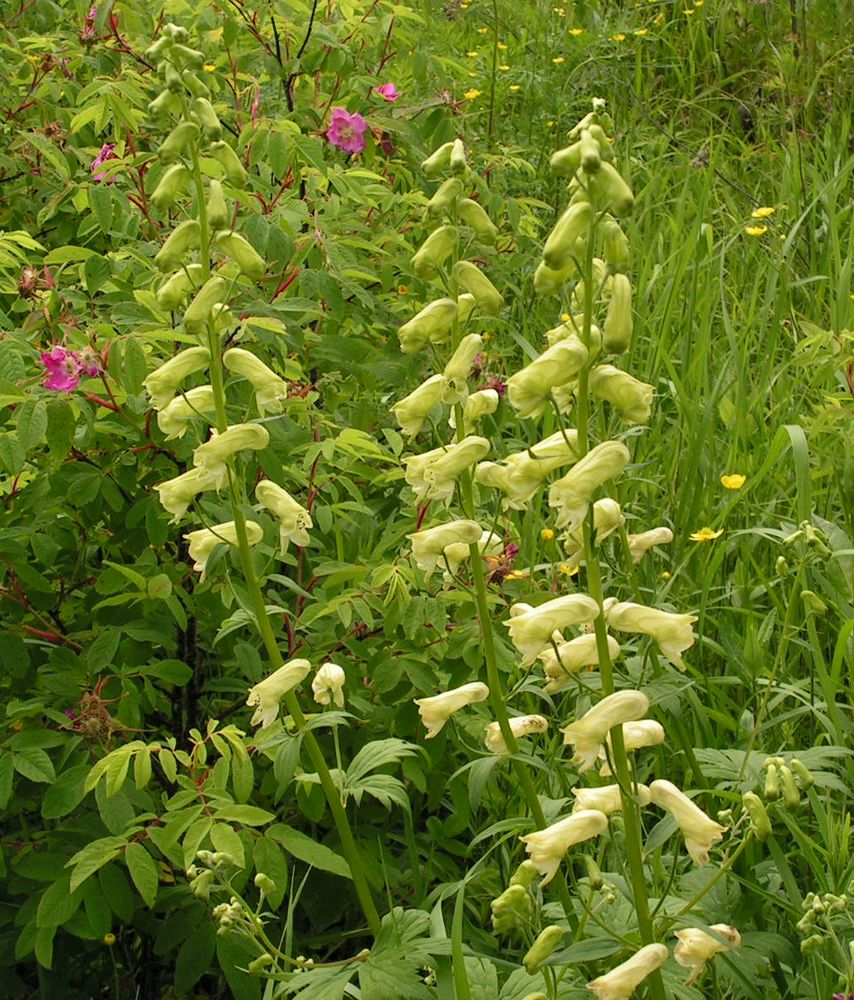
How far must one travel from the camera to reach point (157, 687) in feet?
9.36

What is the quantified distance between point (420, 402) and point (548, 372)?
1.40 ft

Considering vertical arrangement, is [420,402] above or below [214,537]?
above

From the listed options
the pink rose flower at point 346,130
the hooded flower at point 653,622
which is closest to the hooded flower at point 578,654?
the hooded flower at point 653,622

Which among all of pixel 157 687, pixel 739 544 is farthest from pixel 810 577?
pixel 157 687

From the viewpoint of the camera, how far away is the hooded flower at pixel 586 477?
1.49 m

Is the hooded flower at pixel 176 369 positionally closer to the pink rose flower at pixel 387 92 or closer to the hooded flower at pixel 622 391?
the hooded flower at pixel 622 391

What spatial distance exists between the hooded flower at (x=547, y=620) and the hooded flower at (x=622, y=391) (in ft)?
0.75

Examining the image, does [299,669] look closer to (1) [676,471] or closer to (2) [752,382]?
(1) [676,471]

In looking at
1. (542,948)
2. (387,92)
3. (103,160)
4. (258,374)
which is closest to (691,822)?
(542,948)

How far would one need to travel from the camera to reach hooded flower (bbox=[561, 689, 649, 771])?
1.49m

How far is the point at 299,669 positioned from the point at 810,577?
58.3 inches

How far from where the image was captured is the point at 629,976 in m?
1.49

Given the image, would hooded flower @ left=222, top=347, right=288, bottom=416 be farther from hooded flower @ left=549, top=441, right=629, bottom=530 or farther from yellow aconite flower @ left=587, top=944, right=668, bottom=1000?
yellow aconite flower @ left=587, top=944, right=668, bottom=1000

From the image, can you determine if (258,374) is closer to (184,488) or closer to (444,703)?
(184,488)
